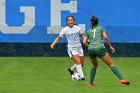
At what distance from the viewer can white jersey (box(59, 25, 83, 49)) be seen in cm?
1636

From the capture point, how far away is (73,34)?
16.4m

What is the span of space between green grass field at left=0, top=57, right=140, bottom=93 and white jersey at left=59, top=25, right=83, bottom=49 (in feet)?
3.45

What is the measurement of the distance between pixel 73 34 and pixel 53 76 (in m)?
2.23

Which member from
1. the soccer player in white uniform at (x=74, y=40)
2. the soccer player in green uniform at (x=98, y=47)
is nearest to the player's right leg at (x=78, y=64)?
the soccer player in white uniform at (x=74, y=40)

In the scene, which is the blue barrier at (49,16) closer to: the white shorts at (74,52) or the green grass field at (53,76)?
the green grass field at (53,76)

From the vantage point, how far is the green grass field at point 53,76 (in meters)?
→ 14.2

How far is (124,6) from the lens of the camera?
87.9 feet

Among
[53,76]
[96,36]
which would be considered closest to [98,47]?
[96,36]

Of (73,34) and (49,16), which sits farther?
(49,16)

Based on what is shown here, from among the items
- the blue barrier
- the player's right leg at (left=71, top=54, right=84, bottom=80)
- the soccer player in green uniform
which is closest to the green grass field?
the player's right leg at (left=71, top=54, right=84, bottom=80)

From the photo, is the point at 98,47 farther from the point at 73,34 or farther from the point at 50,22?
the point at 50,22

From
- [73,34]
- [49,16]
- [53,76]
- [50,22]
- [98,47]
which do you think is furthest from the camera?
[49,16]

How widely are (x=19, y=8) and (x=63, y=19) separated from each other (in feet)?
6.98

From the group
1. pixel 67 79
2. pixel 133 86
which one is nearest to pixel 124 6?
pixel 67 79
